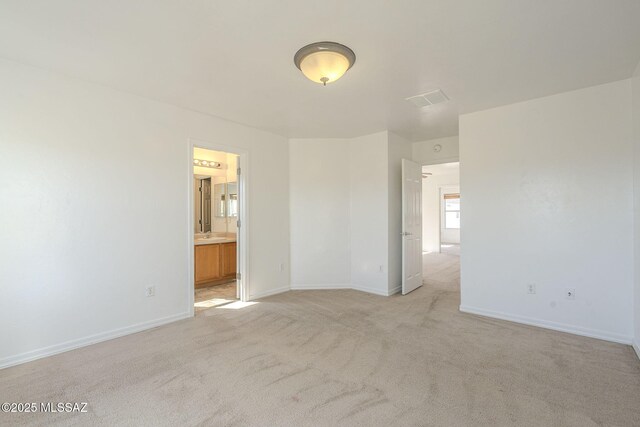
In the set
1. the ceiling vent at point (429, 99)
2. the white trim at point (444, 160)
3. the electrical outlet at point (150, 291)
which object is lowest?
the electrical outlet at point (150, 291)

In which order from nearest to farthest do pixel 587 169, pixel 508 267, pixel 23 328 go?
pixel 23 328
pixel 587 169
pixel 508 267

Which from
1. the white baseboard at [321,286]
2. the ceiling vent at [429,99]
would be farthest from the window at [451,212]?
the ceiling vent at [429,99]

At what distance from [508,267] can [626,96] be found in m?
2.00

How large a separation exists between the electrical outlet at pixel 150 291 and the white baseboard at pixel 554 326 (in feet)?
12.0

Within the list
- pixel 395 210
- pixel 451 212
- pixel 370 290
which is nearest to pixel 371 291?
pixel 370 290

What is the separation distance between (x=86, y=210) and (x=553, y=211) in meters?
4.74

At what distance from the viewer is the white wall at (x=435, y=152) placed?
4.88 meters

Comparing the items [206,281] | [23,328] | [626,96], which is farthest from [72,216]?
[626,96]

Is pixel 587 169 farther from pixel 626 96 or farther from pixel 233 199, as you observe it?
pixel 233 199

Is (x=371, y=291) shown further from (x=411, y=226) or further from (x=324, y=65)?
(x=324, y=65)

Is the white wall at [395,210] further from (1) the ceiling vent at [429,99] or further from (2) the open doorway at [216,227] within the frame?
(2) the open doorway at [216,227]

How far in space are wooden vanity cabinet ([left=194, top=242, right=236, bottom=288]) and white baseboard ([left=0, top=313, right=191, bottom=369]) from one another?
144 centimetres

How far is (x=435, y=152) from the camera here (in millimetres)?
5113

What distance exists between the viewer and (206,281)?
504 centimetres
